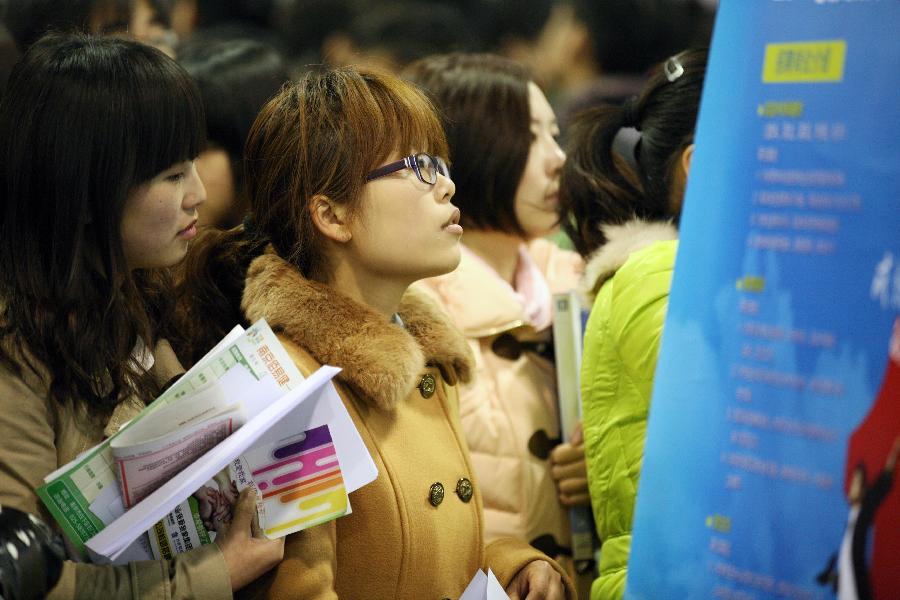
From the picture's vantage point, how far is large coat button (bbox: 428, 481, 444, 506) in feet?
6.23

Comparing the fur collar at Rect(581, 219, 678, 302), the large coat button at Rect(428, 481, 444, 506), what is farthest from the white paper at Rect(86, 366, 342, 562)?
the fur collar at Rect(581, 219, 678, 302)

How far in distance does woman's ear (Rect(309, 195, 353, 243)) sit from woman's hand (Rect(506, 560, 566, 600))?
810 mm

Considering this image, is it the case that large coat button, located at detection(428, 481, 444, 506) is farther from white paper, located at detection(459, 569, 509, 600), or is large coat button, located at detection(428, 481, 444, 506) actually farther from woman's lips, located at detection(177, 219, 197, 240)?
woman's lips, located at detection(177, 219, 197, 240)

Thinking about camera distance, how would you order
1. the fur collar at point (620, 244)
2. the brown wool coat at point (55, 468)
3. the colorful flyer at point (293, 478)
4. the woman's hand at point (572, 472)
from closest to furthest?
the brown wool coat at point (55, 468) < the colorful flyer at point (293, 478) < the fur collar at point (620, 244) < the woman's hand at point (572, 472)

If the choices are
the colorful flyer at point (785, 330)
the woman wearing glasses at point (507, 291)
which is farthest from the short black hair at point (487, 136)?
the colorful flyer at point (785, 330)

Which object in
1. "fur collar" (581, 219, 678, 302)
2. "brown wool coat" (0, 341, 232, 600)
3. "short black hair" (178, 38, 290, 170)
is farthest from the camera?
"short black hair" (178, 38, 290, 170)

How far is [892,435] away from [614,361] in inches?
40.8

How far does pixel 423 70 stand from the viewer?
308 centimetres

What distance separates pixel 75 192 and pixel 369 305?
0.61 metres

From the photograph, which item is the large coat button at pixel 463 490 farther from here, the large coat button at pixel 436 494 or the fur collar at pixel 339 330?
the fur collar at pixel 339 330

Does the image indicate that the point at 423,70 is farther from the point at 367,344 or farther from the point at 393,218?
the point at 367,344

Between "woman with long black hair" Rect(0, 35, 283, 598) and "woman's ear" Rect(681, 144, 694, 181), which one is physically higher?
"woman's ear" Rect(681, 144, 694, 181)

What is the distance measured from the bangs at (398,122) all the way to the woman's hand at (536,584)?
0.91 metres

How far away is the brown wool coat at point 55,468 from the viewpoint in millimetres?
1542
